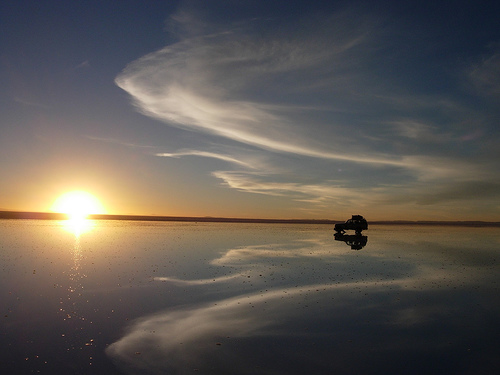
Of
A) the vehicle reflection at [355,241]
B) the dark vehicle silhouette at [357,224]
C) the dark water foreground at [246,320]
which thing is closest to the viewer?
the dark water foreground at [246,320]

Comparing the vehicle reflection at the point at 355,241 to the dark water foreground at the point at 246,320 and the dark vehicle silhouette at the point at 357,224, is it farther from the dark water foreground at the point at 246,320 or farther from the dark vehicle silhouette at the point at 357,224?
the dark water foreground at the point at 246,320

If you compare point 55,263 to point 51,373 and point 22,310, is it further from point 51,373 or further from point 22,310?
point 51,373

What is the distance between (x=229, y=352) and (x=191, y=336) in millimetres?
2019

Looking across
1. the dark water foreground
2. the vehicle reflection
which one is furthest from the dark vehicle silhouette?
the dark water foreground

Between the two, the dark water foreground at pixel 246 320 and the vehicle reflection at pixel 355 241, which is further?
the vehicle reflection at pixel 355 241

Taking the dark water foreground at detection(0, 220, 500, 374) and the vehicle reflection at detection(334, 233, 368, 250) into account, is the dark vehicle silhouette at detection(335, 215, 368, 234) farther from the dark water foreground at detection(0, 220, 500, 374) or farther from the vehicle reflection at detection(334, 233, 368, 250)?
the dark water foreground at detection(0, 220, 500, 374)

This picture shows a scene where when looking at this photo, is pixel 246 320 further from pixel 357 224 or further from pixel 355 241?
pixel 357 224

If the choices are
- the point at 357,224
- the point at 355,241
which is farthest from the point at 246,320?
the point at 357,224

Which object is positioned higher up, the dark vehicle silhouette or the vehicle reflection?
the dark vehicle silhouette

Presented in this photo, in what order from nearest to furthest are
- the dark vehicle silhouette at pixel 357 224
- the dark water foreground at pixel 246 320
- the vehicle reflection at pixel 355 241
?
the dark water foreground at pixel 246 320 → the vehicle reflection at pixel 355 241 → the dark vehicle silhouette at pixel 357 224

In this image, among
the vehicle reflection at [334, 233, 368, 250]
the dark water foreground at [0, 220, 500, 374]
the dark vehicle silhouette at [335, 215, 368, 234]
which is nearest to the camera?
the dark water foreground at [0, 220, 500, 374]

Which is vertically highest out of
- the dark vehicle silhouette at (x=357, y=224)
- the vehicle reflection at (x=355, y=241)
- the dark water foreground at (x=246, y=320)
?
the dark vehicle silhouette at (x=357, y=224)

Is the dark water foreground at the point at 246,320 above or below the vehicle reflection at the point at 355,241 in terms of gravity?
below

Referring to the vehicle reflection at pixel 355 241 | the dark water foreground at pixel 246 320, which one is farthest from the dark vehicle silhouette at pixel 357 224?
the dark water foreground at pixel 246 320
